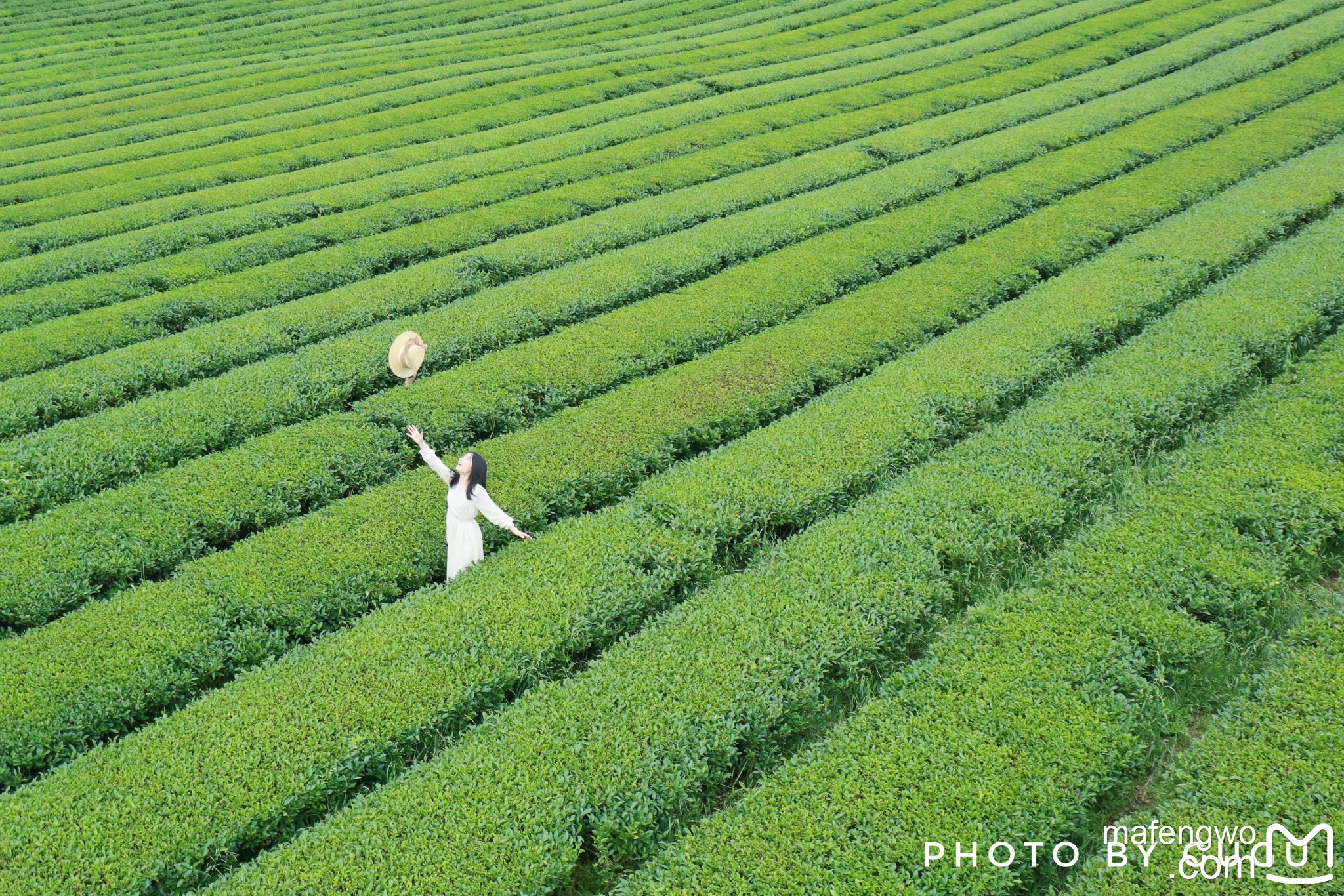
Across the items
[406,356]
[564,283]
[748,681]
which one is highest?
[406,356]

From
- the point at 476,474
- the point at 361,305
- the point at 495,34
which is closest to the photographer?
the point at 476,474

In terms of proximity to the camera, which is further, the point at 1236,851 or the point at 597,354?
the point at 597,354

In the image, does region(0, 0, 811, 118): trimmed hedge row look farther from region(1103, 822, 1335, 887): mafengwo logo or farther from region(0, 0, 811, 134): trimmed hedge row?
region(1103, 822, 1335, 887): mafengwo logo

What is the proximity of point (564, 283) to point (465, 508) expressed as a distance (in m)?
8.59

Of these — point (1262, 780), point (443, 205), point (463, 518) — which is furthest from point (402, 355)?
point (443, 205)

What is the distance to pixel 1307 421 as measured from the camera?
12133 millimetres

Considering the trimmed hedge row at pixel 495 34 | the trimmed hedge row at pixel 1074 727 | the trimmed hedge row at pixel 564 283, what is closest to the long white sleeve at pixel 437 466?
the trimmed hedge row at pixel 1074 727

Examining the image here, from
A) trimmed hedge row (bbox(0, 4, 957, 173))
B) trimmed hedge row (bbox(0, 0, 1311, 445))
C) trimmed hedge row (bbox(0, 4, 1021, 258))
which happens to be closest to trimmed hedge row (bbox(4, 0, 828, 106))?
trimmed hedge row (bbox(0, 4, 957, 173))

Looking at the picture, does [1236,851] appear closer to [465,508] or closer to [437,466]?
[465,508]

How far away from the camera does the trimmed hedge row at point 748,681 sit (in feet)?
24.2

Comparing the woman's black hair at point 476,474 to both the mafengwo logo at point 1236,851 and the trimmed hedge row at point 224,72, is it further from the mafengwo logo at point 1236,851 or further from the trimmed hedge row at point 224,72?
the trimmed hedge row at point 224,72

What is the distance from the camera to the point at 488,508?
10.0 meters

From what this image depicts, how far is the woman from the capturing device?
32.4 feet

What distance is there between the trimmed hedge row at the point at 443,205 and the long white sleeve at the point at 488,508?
35.8ft
